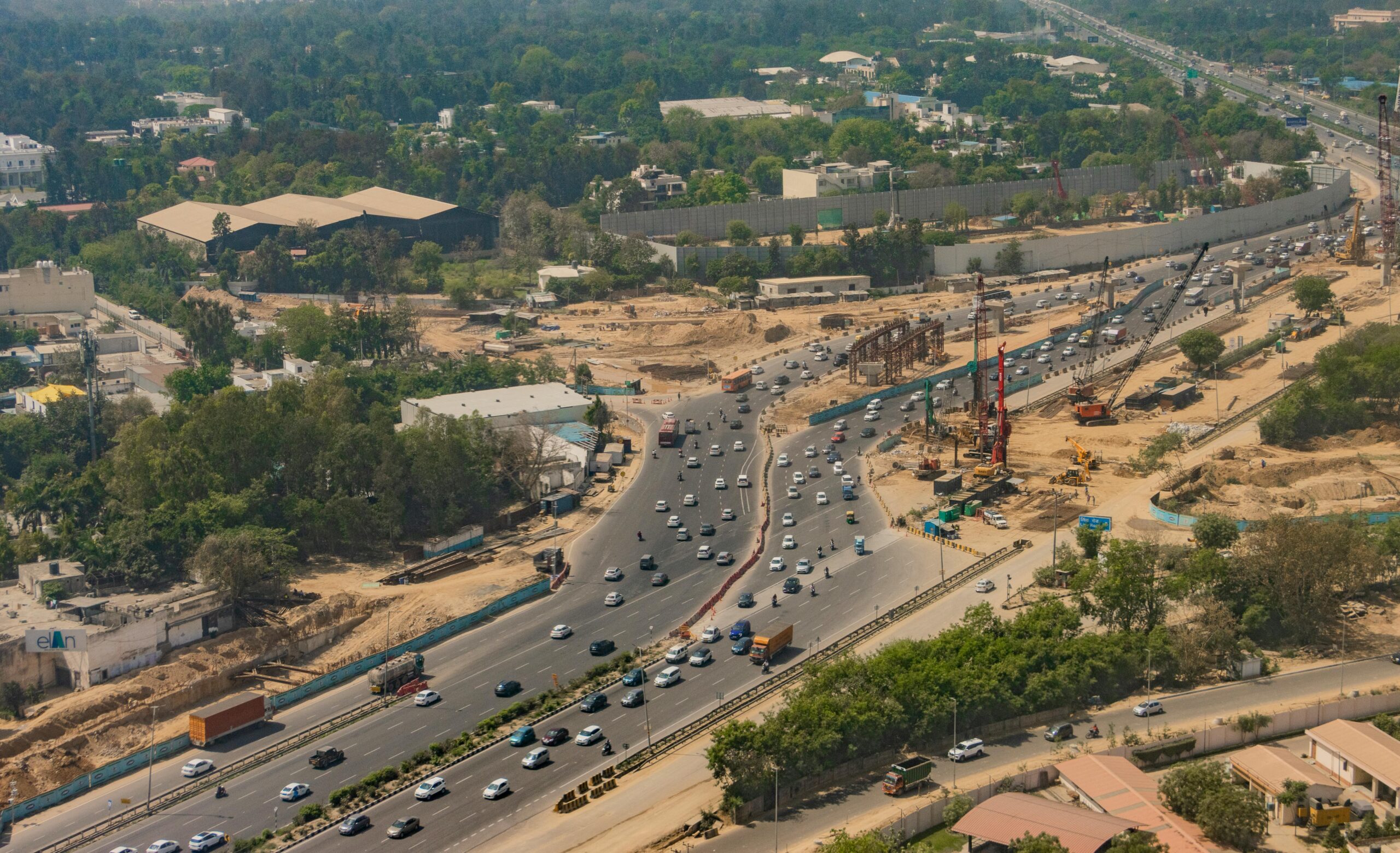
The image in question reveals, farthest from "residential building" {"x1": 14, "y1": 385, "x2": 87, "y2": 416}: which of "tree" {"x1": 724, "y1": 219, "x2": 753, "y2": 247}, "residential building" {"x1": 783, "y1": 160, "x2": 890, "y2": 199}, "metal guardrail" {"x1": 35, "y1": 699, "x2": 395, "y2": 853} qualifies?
"residential building" {"x1": 783, "y1": 160, "x2": 890, "y2": 199}

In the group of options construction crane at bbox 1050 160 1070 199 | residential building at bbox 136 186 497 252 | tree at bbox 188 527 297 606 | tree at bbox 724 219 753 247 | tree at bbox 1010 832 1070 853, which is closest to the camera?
tree at bbox 1010 832 1070 853

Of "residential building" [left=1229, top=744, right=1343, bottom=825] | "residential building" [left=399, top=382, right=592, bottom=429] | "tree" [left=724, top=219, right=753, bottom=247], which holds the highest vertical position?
"tree" [left=724, top=219, right=753, bottom=247]

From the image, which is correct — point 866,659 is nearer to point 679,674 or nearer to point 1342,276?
point 679,674

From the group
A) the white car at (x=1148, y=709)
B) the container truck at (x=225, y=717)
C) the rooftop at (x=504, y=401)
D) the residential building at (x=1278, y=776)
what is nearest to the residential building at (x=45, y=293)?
Result: the rooftop at (x=504, y=401)

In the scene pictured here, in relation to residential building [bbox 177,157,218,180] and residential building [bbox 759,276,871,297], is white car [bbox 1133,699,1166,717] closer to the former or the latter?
residential building [bbox 759,276,871,297]

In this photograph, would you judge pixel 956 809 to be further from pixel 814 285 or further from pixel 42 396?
pixel 814 285

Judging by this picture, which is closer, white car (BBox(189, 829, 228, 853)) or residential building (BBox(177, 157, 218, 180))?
white car (BBox(189, 829, 228, 853))

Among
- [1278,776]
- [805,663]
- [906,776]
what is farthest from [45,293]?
[1278,776]
